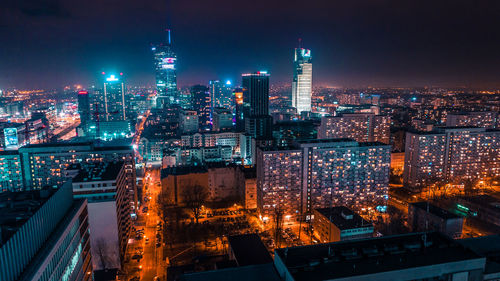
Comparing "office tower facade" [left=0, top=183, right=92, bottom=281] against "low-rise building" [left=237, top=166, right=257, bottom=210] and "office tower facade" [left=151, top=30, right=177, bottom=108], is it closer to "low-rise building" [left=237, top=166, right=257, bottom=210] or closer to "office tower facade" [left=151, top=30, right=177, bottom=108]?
"low-rise building" [left=237, top=166, right=257, bottom=210]

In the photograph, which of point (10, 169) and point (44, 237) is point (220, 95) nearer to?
point (10, 169)

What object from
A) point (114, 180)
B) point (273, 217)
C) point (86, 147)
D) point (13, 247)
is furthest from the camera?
point (86, 147)

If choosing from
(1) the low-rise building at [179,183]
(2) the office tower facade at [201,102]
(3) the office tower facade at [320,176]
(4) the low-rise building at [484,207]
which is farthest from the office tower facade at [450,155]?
(2) the office tower facade at [201,102]

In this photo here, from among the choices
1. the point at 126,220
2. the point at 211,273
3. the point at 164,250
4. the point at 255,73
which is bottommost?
the point at 164,250

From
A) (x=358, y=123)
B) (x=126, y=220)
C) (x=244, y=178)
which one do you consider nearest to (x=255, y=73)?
(x=358, y=123)

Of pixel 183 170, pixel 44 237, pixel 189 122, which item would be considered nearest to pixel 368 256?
pixel 44 237

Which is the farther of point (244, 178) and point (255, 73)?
point (255, 73)

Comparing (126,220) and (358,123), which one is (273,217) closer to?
(126,220)
